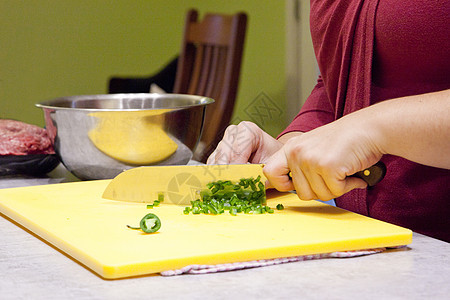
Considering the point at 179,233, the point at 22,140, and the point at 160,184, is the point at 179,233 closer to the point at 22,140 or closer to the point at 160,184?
the point at 160,184

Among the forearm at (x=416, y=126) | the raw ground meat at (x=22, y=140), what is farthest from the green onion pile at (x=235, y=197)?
the raw ground meat at (x=22, y=140)

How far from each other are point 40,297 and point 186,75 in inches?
90.2

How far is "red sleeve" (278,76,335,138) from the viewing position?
1287 mm

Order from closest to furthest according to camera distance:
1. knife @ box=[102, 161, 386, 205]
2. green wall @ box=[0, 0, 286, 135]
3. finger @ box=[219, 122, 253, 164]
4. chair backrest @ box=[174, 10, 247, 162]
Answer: knife @ box=[102, 161, 386, 205], finger @ box=[219, 122, 253, 164], chair backrest @ box=[174, 10, 247, 162], green wall @ box=[0, 0, 286, 135]

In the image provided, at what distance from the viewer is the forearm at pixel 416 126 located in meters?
0.85

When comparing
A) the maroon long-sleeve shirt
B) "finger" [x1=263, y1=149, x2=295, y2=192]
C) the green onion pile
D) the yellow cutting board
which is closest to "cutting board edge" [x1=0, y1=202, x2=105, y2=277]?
the yellow cutting board

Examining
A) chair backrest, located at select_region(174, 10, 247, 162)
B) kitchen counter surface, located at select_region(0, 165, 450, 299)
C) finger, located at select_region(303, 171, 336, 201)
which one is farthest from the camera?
chair backrest, located at select_region(174, 10, 247, 162)

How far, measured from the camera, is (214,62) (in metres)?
2.64

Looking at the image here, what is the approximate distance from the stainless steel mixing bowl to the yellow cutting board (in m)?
0.19

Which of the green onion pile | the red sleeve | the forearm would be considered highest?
the forearm

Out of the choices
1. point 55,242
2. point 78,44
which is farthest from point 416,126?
point 78,44

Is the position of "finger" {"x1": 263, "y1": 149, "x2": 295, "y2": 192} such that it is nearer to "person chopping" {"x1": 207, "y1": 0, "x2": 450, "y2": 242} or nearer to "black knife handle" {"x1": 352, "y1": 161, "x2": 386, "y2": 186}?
"person chopping" {"x1": 207, "y1": 0, "x2": 450, "y2": 242}

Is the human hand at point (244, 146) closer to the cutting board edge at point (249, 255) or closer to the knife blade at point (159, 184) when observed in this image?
the knife blade at point (159, 184)

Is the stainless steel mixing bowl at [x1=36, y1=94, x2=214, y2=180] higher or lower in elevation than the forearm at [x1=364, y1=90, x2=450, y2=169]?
lower
